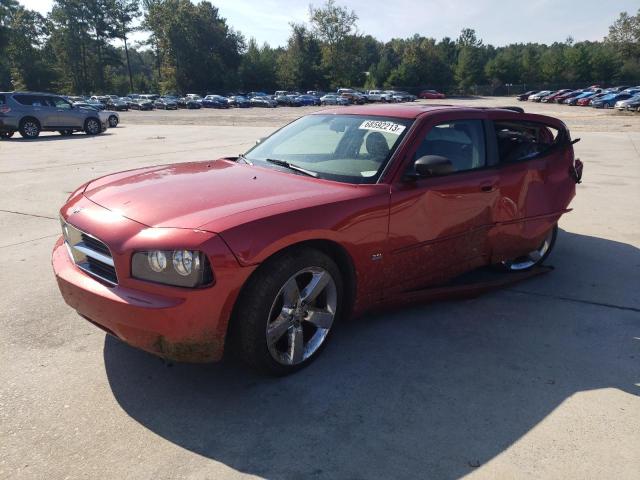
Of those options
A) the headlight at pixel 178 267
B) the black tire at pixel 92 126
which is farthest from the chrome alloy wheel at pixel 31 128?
the headlight at pixel 178 267

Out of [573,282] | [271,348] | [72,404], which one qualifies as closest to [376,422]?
[271,348]

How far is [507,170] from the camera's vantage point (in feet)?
14.3

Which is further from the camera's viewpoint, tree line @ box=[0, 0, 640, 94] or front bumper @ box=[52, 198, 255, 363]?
tree line @ box=[0, 0, 640, 94]

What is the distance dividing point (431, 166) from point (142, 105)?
195 feet

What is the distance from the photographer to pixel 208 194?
10.6 ft

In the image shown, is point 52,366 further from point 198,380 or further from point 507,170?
point 507,170

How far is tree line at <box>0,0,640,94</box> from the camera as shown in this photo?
82.1 meters

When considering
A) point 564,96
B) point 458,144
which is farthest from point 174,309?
point 564,96

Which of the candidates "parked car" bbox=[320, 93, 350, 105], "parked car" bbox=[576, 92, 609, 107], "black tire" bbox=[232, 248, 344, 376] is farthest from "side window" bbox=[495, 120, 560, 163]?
"parked car" bbox=[320, 93, 350, 105]

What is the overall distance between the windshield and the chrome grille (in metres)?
1.46

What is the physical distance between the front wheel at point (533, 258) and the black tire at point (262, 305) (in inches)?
Answer: 103

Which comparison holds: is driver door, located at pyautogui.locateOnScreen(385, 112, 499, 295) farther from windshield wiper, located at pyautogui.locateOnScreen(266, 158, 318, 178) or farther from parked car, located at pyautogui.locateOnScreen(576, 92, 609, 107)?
parked car, located at pyautogui.locateOnScreen(576, 92, 609, 107)

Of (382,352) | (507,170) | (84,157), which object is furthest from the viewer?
(84,157)

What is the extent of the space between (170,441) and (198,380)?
580 mm
